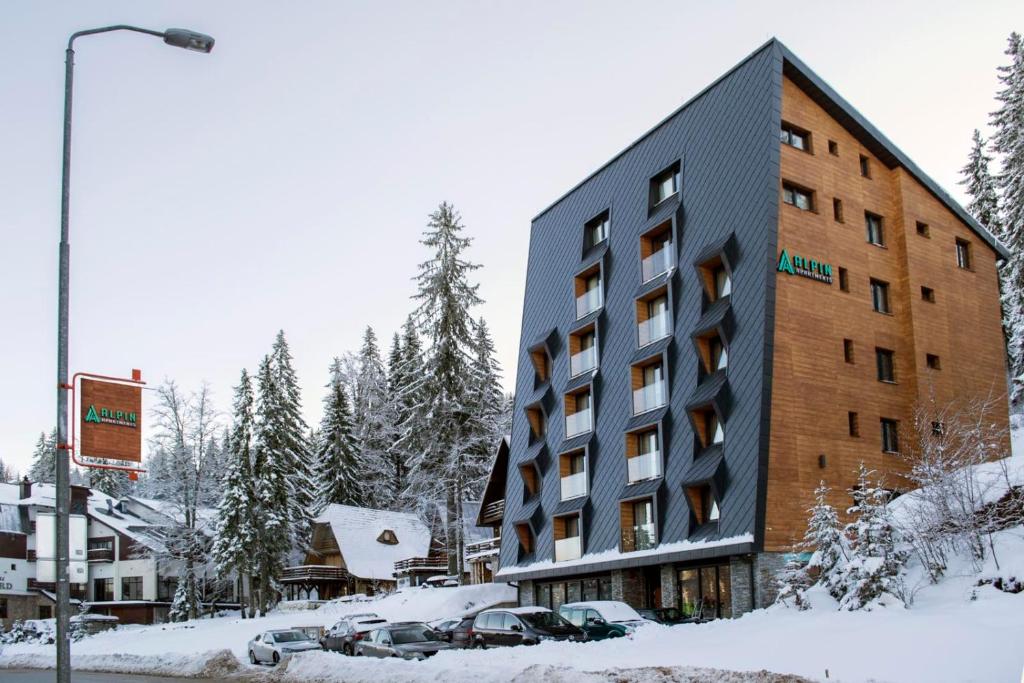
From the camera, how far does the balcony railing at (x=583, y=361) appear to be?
139 feet

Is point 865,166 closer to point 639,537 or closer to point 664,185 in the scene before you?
point 664,185

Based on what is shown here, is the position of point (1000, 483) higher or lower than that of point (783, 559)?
higher

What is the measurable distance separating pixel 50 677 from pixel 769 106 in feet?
99.3

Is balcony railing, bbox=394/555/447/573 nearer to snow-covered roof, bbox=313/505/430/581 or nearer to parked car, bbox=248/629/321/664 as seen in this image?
snow-covered roof, bbox=313/505/430/581

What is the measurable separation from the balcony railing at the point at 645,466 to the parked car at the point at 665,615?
17.0ft

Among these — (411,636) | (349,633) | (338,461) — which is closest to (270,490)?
(338,461)

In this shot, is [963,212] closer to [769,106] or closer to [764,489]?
[769,106]

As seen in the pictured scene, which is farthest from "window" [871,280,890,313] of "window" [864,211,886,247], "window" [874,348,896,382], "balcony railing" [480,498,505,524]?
"balcony railing" [480,498,505,524]

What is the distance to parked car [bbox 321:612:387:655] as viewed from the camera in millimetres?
32781

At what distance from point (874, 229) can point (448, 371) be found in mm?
27897

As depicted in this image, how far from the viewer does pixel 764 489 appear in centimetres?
3144

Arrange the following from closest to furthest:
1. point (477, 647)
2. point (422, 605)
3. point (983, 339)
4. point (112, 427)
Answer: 1. point (112, 427)
2. point (477, 647)
3. point (983, 339)
4. point (422, 605)

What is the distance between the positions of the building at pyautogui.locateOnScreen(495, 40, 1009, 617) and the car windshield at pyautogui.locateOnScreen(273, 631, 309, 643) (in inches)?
433

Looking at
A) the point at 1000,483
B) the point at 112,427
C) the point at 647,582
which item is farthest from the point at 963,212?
the point at 112,427
